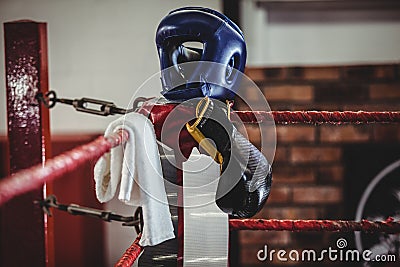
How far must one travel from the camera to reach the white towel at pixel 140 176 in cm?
95

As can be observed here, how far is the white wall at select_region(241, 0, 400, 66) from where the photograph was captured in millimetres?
2559

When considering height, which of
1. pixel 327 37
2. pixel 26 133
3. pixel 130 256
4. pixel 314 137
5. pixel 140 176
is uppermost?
pixel 327 37

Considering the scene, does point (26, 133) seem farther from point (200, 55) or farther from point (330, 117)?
point (330, 117)

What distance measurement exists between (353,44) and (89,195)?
121cm

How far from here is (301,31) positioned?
2580 mm

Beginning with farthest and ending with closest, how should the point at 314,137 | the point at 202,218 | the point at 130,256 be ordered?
the point at 314,137 < the point at 202,218 < the point at 130,256

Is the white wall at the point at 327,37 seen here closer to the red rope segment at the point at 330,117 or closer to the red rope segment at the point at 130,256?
the red rope segment at the point at 330,117

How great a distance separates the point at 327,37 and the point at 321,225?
63.7 inches

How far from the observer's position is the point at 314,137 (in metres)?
2.54

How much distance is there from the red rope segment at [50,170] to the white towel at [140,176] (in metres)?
0.04

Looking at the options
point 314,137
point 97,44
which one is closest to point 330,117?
point 314,137

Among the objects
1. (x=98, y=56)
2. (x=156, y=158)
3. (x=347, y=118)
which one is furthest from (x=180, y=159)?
(x=98, y=56)

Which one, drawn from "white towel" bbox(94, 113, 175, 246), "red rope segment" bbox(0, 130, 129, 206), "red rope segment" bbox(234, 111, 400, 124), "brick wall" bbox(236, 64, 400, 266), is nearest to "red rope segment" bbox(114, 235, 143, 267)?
"white towel" bbox(94, 113, 175, 246)

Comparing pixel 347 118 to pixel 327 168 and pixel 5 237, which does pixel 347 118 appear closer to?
pixel 5 237
